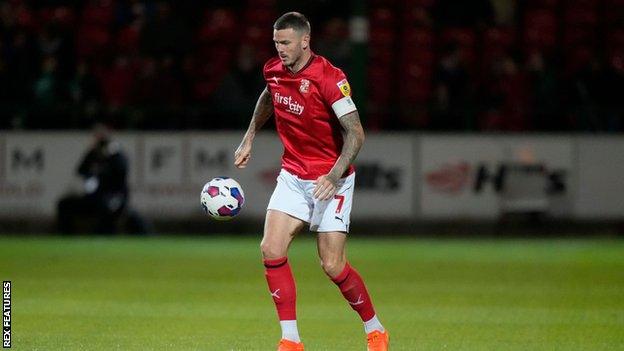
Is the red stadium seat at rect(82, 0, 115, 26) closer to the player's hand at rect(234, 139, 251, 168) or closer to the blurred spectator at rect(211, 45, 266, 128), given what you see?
the blurred spectator at rect(211, 45, 266, 128)

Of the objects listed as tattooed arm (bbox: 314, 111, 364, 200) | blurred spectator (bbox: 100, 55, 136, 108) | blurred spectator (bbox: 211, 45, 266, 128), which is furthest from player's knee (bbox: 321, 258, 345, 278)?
blurred spectator (bbox: 100, 55, 136, 108)

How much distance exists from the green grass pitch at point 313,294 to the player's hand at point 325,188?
4.92ft

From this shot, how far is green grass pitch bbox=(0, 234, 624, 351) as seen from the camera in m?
9.88

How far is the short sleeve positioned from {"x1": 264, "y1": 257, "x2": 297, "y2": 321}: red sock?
1.10 m

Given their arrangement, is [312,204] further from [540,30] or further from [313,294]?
[540,30]

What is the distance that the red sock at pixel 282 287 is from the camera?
28.3 ft

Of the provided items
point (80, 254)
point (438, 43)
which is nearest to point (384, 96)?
point (438, 43)

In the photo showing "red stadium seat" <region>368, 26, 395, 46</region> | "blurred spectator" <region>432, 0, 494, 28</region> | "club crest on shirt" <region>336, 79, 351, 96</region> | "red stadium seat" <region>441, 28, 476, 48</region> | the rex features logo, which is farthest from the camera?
"red stadium seat" <region>368, 26, 395, 46</region>

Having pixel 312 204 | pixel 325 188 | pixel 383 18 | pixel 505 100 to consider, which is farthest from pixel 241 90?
pixel 325 188

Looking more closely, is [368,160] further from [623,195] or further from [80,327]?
[80,327]

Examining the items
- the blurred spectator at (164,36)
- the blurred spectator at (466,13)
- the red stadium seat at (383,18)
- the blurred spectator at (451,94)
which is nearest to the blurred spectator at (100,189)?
the blurred spectator at (164,36)

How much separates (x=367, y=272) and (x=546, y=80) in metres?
8.02

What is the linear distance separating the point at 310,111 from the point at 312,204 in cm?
67

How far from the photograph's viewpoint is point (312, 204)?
8859 millimetres
